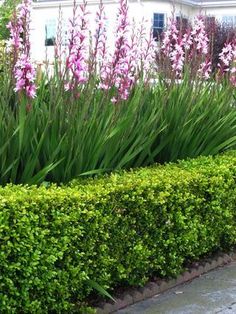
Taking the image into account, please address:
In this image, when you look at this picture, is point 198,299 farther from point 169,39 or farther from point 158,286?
point 169,39

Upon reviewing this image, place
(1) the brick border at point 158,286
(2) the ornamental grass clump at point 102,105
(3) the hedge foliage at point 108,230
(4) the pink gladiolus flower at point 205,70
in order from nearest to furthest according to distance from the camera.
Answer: (3) the hedge foliage at point 108,230 → (1) the brick border at point 158,286 → (2) the ornamental grass clump at point 102,105 → (4) the pink gladiolus flower at point 205,70

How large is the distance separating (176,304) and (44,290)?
1.28 meters

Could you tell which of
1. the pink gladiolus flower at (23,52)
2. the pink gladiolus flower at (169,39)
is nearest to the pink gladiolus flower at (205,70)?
the pink gladiolus flower at (169,39)

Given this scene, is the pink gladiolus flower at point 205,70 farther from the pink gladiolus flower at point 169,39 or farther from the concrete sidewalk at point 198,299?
the concrete sidewalk at point 198,299

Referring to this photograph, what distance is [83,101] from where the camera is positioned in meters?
5.37

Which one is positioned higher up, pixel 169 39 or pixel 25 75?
pixel 169 39

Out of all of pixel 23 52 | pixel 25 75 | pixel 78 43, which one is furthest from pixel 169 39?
pixel 25 75

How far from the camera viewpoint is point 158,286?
201 inches

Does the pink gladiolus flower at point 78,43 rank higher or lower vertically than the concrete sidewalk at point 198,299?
higher

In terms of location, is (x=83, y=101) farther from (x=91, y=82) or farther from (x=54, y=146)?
(x=54, y=146)

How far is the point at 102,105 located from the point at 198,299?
6.10ft

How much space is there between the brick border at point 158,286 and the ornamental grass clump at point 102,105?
1020 mm

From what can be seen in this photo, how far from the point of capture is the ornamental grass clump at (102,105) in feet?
16.0

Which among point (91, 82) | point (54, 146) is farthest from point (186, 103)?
point (54, 146)
